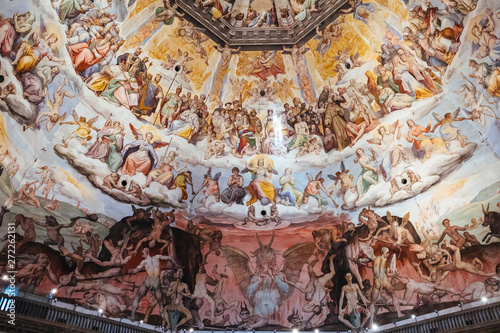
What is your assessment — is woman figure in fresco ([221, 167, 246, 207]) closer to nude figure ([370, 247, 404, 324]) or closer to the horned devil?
the horned devil

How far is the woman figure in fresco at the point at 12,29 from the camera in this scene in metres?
13.1

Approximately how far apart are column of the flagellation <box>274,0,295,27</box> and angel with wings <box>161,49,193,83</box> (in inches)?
160

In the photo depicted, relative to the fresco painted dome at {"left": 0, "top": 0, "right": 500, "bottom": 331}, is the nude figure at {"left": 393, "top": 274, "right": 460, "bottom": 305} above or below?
below

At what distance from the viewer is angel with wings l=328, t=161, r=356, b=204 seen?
57.4ft

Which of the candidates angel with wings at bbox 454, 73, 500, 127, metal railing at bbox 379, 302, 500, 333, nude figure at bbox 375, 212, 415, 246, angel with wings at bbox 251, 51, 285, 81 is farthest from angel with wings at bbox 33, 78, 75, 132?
angel with wings at bbox 454, 73, 500, 127

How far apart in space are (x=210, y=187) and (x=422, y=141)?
8733 millimetres

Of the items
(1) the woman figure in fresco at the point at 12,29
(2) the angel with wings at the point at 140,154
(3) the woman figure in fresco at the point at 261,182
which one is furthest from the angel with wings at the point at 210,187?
(1) the woman figure in fresco at the point at 12,29

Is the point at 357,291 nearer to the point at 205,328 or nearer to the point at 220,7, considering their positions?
the point at 205,328

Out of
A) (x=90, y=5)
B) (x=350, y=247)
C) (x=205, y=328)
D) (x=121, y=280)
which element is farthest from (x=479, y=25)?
(x=121, y=280)

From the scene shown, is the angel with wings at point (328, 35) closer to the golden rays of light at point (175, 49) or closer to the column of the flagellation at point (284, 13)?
the column of the flagellation at point (284, 13)

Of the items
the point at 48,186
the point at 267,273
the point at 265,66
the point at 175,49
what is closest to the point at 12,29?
the point at 48,186

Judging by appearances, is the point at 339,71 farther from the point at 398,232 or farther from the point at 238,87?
the point at 398,232

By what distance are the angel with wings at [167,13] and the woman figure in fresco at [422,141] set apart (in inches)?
392

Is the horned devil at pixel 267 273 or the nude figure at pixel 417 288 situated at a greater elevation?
the horned devil at pixel 267 273
